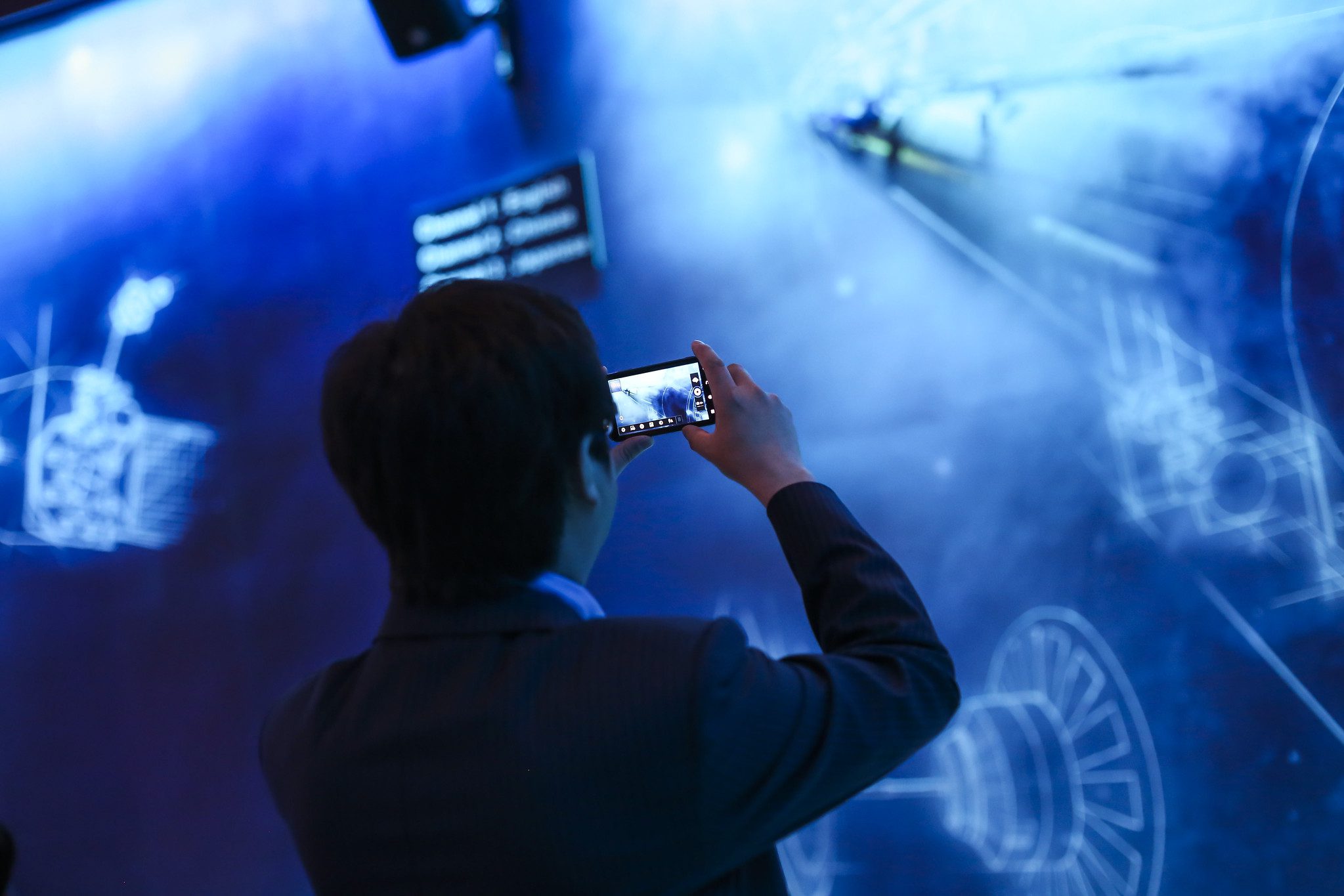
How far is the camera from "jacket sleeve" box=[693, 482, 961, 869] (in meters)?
0.52

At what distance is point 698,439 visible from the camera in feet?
2.76

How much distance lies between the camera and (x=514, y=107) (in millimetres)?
2066

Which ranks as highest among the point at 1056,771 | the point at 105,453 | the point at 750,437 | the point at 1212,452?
the point at 105,453

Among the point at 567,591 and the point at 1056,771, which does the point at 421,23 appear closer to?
the point at 567,591

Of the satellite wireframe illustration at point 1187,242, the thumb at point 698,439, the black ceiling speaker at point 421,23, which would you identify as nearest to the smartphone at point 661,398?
the thumb at point 698,439

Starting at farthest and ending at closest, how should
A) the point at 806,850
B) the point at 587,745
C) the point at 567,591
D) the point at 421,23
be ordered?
the point at 421,23, the point at 806,850, the point at 567,591, the point at 587,745

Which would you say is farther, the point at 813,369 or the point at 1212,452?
the point at 813,369

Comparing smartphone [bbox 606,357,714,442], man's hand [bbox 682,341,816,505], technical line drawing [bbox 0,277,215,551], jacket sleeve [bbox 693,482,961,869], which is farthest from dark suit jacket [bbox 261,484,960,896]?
technical line drawing [bbox 0,277,215,551]

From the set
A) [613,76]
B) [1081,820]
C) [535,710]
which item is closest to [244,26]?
[613,76]

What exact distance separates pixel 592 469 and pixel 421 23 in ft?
5.61

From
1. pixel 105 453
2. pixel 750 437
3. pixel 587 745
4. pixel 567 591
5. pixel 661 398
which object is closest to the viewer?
pixel 587 745

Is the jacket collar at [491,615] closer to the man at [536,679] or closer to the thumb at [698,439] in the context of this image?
the man at [536,679]

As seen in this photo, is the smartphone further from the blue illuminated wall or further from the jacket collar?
the blue illuminated wall

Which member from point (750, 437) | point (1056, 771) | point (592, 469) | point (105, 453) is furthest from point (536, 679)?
point (105, 453)
